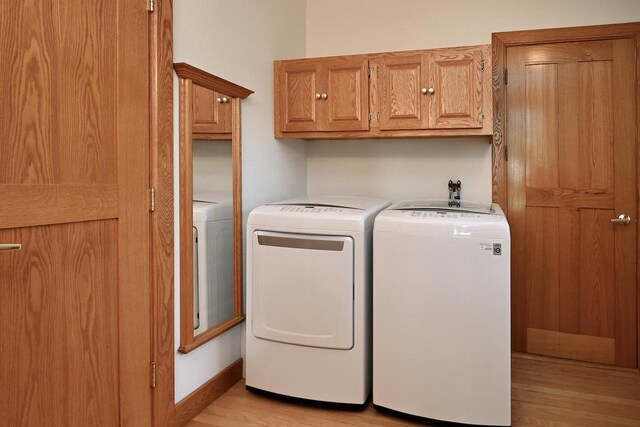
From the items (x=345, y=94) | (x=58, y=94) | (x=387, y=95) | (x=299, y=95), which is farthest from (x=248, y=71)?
(x=58, y=94)

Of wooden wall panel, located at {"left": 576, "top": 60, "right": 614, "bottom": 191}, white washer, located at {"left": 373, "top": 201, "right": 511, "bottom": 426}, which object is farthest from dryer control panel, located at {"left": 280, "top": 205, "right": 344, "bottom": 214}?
wooden wall panel, located at {"left": 576, "top": 60, "right": 614, "bottom": 191}

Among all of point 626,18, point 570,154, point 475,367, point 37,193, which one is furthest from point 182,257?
point 626,18

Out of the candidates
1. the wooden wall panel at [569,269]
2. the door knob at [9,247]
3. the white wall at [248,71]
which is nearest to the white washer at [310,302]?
the white wall at [248,71]

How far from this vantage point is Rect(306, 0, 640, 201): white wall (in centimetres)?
285

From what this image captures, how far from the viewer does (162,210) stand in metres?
1.94

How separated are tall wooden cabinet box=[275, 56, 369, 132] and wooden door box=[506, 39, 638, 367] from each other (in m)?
1.00

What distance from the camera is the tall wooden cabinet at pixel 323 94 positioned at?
Result: 2.75 metres

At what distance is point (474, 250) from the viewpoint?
2064mm

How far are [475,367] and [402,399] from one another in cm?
38

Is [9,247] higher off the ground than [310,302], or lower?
higher

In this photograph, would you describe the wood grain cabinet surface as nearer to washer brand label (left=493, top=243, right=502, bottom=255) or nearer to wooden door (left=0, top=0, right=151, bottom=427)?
washer brand label (left=493, top=243, right=502, bottom=255)

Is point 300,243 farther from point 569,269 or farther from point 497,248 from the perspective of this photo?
point 569,269

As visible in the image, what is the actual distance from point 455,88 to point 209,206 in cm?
148

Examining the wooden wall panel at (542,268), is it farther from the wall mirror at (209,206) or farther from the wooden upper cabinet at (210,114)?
the wooden upper cabinet at (210,114)
